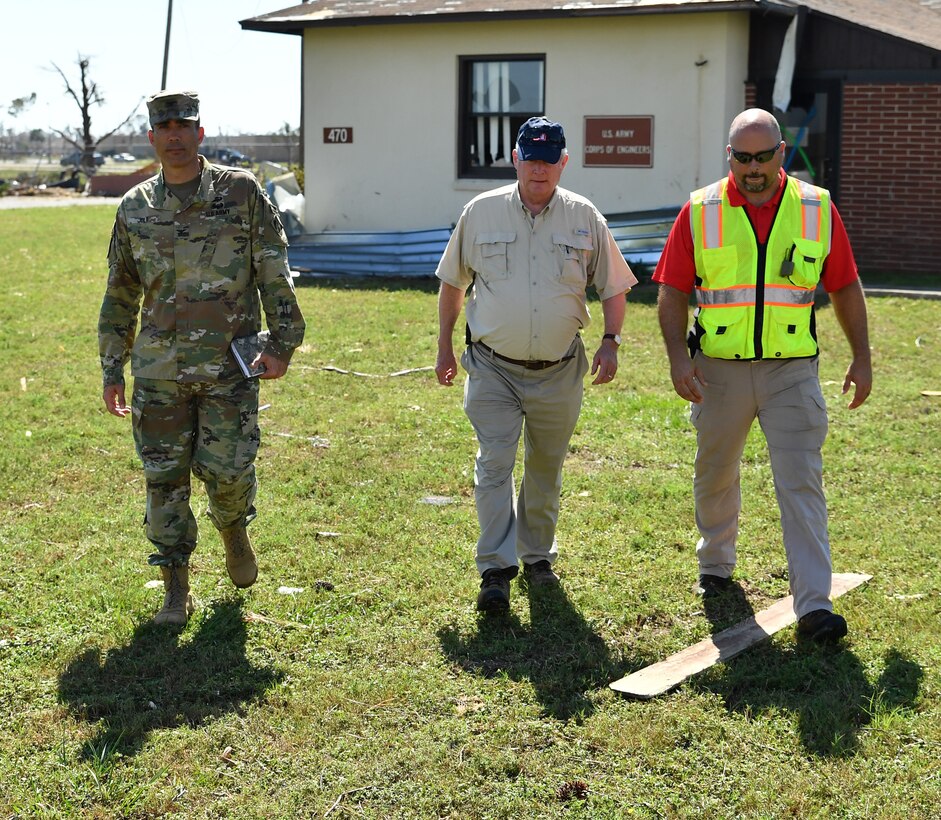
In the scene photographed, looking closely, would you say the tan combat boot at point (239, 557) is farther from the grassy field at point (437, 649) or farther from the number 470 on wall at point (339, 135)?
the number 470 on wall at point (339, 135)

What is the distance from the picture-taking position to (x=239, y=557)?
5418mm

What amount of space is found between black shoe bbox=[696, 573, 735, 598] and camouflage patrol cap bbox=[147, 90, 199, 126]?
9.55 ft

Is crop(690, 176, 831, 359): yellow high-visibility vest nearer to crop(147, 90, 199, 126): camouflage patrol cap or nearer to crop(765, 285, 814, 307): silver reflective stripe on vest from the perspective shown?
crop(765, 285, 814, 307): silver reflective stripe on vest

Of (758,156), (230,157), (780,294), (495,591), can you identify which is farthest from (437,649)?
(230,157)

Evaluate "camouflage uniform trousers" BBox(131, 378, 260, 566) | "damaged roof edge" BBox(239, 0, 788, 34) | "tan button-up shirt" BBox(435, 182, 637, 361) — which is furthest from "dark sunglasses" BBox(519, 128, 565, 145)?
"damaged roof edge" BBox(239, 0, 788, 34)

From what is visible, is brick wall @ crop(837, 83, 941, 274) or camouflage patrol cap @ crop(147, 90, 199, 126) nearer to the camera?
camouflage patrol cap @ crop(147, 90, 199, 126)

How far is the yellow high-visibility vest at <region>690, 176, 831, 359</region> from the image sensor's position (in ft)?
16.2

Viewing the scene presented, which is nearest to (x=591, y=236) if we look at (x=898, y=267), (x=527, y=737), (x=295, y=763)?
(x=527, y=737)

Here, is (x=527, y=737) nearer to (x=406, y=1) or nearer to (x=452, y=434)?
(x=452, y=434)

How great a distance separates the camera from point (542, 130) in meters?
5.03

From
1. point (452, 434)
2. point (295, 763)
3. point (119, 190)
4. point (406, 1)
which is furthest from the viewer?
point (119, 190)

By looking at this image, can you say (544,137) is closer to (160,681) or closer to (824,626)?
(824,626)

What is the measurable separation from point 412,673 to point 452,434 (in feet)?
12.5

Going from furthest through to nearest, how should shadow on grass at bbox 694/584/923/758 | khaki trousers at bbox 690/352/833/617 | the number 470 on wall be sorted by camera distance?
the number 470 on wall < khaki trousers at bbox 690/352/833/617 < shadow on grass at bbox 694/584/923/758
